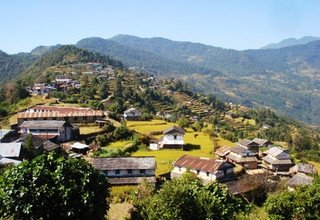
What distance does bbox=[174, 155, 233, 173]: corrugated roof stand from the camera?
49.9 metres

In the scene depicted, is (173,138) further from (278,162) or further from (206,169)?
(278,162)

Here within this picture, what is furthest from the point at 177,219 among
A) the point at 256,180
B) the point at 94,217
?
the point at 256,180

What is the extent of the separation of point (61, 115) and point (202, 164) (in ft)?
103

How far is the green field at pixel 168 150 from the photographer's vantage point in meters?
56.2

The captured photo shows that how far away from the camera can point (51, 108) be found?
250ft

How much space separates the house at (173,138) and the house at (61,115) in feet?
48.8

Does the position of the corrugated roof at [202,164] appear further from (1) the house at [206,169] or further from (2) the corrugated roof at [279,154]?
(2) the corrugated roof at [279,154]

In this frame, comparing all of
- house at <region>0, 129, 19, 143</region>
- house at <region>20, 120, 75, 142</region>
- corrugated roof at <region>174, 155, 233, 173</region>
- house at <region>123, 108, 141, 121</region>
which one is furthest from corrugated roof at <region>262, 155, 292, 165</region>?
house at <region>0, 129, 19, 143</region>

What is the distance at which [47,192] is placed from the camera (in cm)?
2498

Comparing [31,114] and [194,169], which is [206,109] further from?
[194,169]

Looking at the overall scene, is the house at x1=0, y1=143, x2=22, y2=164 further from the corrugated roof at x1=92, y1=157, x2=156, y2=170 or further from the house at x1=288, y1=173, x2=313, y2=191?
the house at x1=288, y1=173, x2=313, y2=191

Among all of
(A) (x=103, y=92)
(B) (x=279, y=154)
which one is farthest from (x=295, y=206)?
(A) (x=103, y=92)

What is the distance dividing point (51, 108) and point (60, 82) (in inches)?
1709

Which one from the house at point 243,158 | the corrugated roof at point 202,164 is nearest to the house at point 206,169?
the corrugated roof at point 202,164
